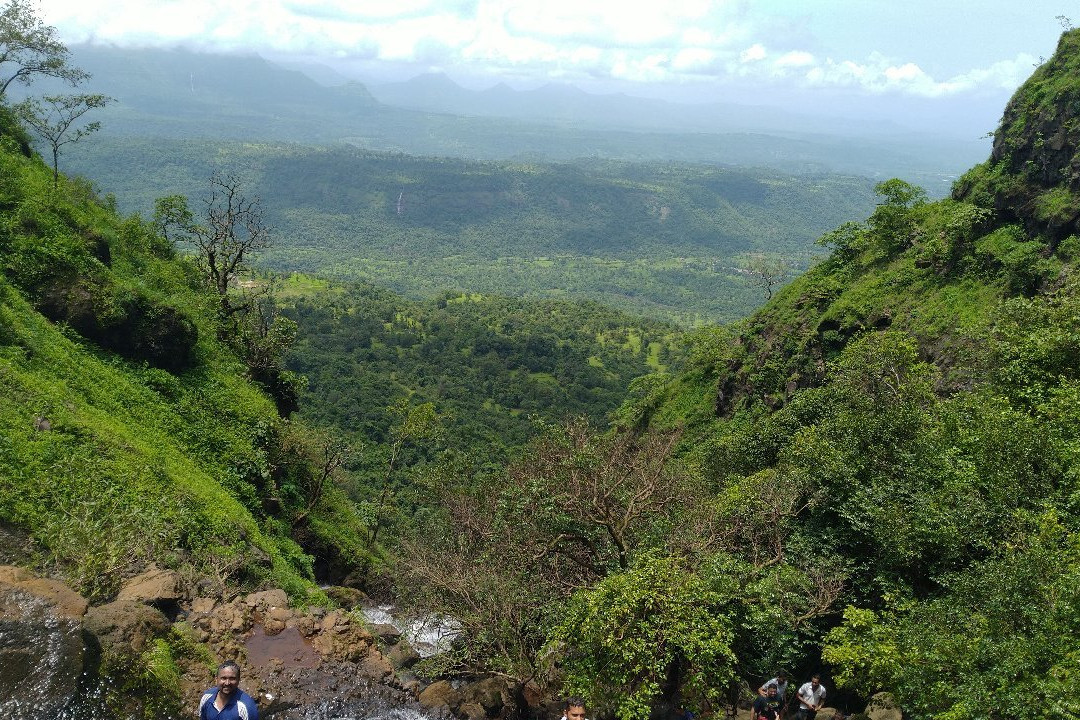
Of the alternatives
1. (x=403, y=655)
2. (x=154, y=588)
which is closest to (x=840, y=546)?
(x=403, y=655)

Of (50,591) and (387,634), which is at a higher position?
(50,591)

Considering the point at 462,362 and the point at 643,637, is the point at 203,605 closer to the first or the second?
the point at 643,637

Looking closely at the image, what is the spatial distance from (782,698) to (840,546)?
458 cm

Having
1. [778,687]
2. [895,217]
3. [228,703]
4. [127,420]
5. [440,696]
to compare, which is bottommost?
[440,696]

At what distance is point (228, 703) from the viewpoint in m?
9.44

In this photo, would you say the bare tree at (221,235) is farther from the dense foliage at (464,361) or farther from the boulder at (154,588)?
the dense foliage at (464,361)

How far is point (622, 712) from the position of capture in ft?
39.8

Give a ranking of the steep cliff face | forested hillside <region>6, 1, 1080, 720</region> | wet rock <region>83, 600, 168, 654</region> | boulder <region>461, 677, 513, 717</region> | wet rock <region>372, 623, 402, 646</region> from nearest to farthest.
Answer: wet rock <region>83, 600, 168, 654</region> < forested hillside <region>6, 1, 1080, 720</region> < boulder <region>461, 677, 513, 717</region> < wet rock <region>372, 623, 402, 646</region> < the steep cliff face

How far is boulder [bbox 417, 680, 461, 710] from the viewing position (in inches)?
646

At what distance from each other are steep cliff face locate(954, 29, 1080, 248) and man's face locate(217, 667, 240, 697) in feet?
118

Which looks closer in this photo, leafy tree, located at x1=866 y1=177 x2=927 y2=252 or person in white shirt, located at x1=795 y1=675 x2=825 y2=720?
person in white shirt, located at x1=795 y1=675 x2=825 y2=720

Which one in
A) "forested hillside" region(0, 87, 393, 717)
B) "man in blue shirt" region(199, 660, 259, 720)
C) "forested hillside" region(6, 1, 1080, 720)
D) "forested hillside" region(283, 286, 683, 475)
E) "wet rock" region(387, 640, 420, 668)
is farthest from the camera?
"forested hillside" region(283, 286, 683, 475)

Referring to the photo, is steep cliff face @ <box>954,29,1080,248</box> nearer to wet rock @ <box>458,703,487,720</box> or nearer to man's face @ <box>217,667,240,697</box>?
wet rock @ <box>458,703,487,720</box>

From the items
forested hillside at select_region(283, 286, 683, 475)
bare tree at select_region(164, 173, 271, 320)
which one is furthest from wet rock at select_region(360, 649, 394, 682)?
forested hillside at select_region(283, 286, 683, 475)
